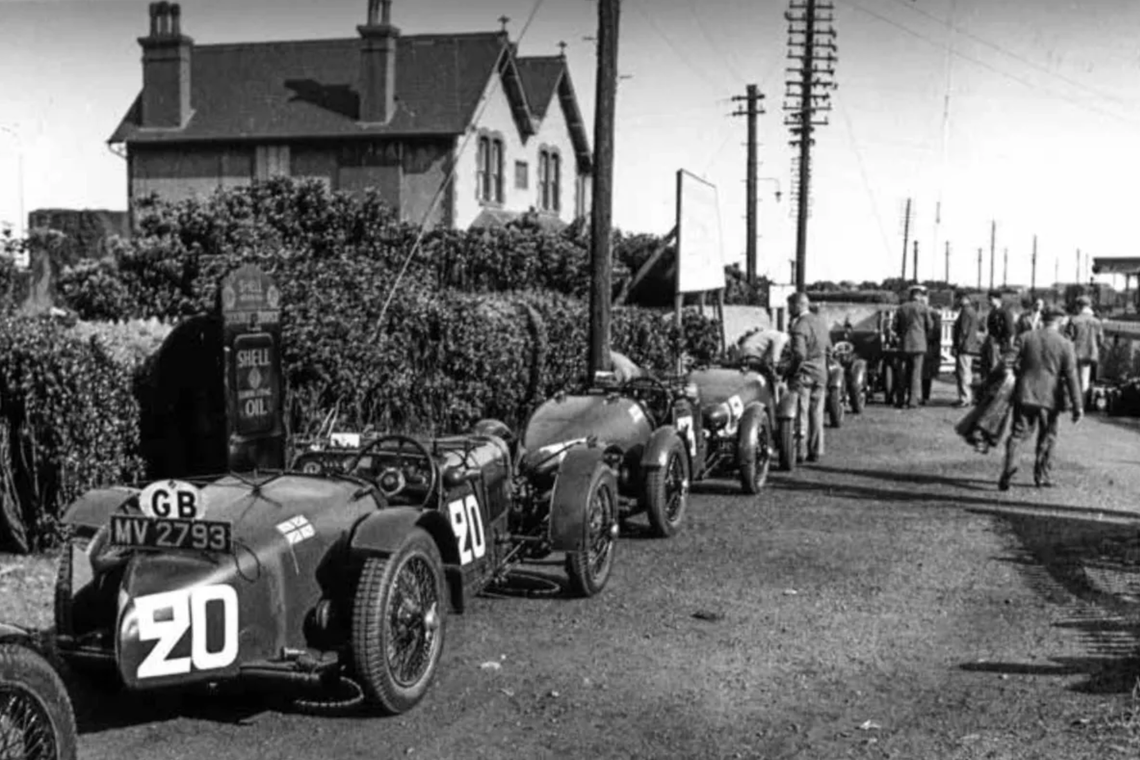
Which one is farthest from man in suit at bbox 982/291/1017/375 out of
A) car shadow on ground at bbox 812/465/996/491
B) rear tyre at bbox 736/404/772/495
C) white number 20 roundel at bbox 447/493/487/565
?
white number 20 roundel at bbox 447/493/487/565

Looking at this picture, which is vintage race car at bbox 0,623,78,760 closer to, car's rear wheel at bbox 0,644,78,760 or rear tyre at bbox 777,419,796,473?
car's rear wheel at bbox 0,644,78,760

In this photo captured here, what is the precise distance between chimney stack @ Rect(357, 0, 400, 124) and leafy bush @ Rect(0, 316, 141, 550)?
31.4 meters

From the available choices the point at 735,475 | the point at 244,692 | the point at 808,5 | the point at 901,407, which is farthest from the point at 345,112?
the point at 244,692

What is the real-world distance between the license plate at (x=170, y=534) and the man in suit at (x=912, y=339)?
1835 centimetres

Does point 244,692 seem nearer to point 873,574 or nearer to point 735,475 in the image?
point 873,574

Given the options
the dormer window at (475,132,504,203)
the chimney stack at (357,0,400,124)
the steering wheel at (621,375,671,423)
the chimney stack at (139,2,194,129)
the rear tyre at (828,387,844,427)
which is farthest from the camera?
the chimney stack at (139,2,194,129)

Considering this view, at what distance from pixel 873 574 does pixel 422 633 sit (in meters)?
4.06

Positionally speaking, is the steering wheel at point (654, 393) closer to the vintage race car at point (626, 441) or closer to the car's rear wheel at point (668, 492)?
the vintage race car at point (626, 441)

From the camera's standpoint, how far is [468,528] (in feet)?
22.0

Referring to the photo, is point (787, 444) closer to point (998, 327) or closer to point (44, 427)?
point (44, 427)

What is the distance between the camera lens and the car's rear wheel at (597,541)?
7734 mm

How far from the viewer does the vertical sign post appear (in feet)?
29.6

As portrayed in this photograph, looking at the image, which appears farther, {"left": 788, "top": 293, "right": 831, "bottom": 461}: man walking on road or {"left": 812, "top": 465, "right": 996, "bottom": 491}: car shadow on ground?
{"left": 788, "top": 293, "right": 831, "bottom": 461}: man walking on road

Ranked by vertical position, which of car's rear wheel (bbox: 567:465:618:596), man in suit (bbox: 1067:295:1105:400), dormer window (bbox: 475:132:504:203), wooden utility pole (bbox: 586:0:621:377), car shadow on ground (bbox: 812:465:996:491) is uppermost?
dormer window (bbox: 475:132:504:203)
